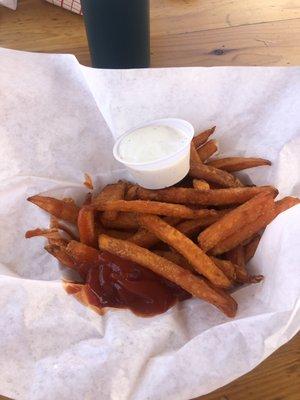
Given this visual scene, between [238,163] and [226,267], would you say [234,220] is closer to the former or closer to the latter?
[226,267]

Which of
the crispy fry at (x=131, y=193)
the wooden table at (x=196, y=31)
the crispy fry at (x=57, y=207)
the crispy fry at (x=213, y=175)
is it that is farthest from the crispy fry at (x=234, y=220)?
the wooden table at (x=196, y=31)

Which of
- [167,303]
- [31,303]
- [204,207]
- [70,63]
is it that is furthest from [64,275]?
[70,63]

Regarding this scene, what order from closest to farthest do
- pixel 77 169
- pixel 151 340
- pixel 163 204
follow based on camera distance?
pixel 151 340 < pixel 163 204 < pixel 77 169

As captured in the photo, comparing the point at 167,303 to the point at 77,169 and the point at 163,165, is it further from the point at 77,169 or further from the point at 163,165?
the point at 77,169

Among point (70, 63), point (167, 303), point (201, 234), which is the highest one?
point (70, 63)

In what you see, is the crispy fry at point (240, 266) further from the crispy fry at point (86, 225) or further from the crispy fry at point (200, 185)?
the crispy fry at point (86, 225)

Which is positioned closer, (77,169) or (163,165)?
(163,165)
